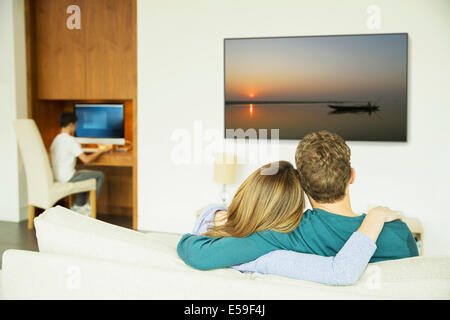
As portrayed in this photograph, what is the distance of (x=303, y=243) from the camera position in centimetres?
125

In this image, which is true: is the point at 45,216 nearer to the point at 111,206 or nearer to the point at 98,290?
the point at 98,290

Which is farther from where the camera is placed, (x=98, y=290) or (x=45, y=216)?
(x=45, y=216)

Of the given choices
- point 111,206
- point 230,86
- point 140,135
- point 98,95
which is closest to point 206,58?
point 230,86

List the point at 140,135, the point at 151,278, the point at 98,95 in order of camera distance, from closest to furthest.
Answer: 1. the point at 151,278
2. the point at 140,135
3. the point at 98,95

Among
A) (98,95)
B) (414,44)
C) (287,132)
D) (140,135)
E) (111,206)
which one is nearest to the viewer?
(414,44)

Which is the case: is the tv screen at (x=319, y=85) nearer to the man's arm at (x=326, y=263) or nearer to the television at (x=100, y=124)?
the television at (x=100, y=124)

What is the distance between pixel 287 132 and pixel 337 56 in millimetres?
777

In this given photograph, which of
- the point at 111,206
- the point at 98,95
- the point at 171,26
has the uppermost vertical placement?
the point at 171,26

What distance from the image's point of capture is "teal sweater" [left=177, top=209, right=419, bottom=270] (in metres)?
1.20

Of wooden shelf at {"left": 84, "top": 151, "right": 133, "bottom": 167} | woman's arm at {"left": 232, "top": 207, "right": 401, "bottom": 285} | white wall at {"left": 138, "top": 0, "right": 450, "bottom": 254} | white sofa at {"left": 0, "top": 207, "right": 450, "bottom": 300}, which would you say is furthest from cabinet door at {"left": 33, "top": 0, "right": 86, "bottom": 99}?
woman's arm at {"left": 232, "top": 207, "right": 401, "bottom": 285}

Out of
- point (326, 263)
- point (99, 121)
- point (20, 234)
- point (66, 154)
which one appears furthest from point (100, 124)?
point (326, 263)

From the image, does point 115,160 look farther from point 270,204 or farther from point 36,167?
point 270,204

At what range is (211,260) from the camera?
3.90ft

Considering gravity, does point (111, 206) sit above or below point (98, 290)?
below
